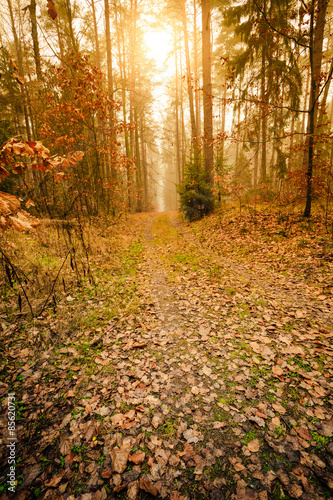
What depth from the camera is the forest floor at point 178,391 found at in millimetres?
1921

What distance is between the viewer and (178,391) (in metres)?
2.77

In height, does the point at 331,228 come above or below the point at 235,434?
above

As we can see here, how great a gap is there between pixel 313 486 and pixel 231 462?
0.68 meters

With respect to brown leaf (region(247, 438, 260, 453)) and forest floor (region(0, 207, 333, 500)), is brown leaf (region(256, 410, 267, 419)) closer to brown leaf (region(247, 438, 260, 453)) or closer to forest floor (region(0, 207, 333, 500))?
forest floor (region(0, 207, 333, 500))

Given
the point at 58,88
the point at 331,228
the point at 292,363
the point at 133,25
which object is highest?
the point at 133,25

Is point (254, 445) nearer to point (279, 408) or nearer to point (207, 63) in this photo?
point (279, 408)

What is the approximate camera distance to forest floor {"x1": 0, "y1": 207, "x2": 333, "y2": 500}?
6.30 ft

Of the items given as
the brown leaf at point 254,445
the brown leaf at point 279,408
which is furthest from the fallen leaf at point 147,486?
the brown leaf at point 279,408

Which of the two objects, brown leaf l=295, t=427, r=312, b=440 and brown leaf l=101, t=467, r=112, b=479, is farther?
brown leaf l=295, t=427, r=312, b=440

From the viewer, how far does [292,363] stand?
2.99 m

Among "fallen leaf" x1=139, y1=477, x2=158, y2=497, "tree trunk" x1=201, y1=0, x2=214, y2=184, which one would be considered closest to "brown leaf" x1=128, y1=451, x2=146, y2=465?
"fallen leaf" x1=139, y1=477, x2=158, y2=497

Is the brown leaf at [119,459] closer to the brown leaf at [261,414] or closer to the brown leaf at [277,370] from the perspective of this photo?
the brown leaf at [261,414]

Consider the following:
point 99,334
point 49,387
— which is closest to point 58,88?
point 99,334

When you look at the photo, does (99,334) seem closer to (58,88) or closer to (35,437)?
(35,437)
